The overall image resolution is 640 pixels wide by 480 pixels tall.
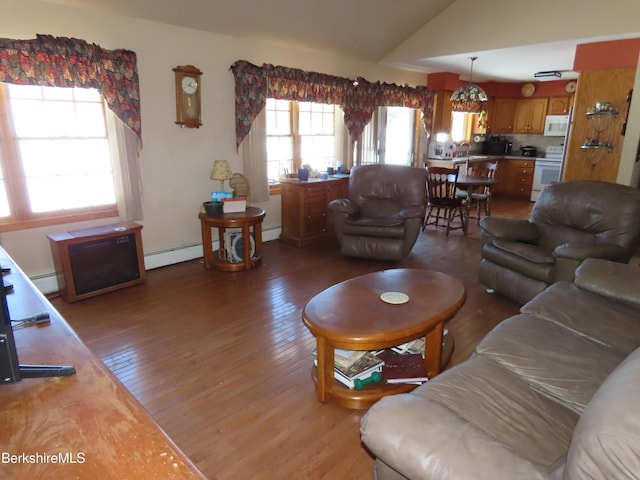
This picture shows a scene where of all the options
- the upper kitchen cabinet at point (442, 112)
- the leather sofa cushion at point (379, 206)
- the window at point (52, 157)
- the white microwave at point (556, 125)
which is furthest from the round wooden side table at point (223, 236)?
the white microwave at point (556, 125)

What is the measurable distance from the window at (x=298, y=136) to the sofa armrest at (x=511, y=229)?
2752 millimetres

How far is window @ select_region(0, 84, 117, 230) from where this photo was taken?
11.1 ft

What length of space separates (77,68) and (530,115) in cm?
853

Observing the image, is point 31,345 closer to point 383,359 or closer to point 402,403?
point 402,403

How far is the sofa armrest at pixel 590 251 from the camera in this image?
3.09 m

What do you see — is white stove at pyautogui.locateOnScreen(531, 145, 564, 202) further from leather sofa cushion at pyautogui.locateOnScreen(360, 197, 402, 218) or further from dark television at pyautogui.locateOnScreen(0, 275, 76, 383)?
dark television at pyautogui.locateOnScreen(0, 275, 76, 383)

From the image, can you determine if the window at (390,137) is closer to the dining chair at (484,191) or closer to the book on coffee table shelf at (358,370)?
the dining chair at (484,191)

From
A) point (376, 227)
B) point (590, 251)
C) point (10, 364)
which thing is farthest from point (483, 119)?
point (10, 364)

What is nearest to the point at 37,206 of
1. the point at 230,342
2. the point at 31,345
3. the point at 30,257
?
the point at 30,257

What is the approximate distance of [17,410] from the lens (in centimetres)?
104

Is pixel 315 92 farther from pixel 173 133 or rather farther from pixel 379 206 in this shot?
pixel 173 133

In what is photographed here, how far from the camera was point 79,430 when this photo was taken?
38.2 inches

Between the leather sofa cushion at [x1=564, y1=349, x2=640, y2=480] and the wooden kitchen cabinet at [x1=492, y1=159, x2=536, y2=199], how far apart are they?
27.9 feet

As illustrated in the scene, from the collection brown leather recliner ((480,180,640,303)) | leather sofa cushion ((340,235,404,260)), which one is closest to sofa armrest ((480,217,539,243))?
brown leather recliner ((480,180,640,303))
